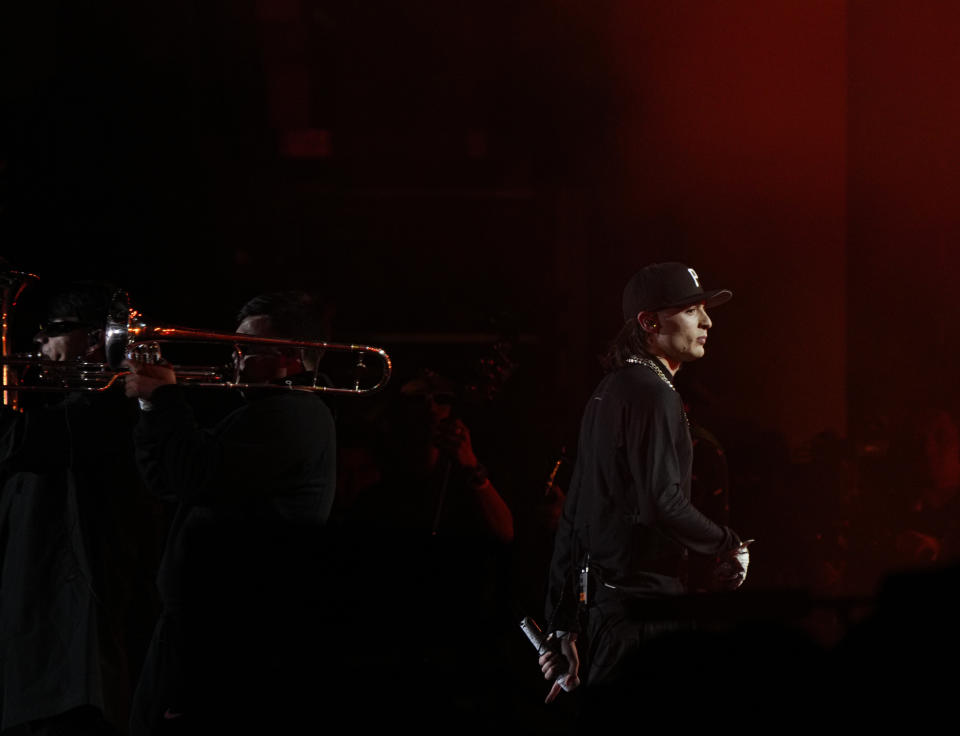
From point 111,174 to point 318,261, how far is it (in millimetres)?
1052

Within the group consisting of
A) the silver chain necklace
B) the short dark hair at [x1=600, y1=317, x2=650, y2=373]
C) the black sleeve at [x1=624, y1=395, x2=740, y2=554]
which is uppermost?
the short dark hair at [x1=600, y1=317, x2=650, y2=373]

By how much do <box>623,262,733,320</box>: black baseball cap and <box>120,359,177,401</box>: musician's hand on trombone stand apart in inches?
51.8

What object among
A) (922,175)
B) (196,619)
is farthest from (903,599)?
(922,175)

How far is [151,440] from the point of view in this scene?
342cm

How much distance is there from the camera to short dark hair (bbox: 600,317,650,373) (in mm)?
3582

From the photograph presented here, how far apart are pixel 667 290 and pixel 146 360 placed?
4.88 ft

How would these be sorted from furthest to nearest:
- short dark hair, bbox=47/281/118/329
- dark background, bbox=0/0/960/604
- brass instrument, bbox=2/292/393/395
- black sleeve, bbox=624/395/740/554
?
dark background, bbox=0/0/960/604 < short dark hair, bbox=47/281/118/329 < brass instrument, bbox=2/292/393/395 < black sleeve, bbox=624/395/740/554

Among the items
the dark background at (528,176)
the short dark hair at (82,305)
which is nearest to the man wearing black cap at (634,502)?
the short dark hair at (82,305)

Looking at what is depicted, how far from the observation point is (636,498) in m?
3.41

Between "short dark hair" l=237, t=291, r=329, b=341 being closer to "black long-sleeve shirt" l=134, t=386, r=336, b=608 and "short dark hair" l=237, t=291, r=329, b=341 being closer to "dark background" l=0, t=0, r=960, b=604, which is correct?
"black long-sleeve shirt" l=134, t=386, r=336, b=608

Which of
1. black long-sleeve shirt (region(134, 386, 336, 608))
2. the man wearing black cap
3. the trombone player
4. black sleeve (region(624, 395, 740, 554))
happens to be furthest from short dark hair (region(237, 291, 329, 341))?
black sleeve (region(624, 395, 740, 554))

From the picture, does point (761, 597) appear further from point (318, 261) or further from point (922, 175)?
point (318, 261)

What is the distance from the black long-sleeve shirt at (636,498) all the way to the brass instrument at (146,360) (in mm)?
849

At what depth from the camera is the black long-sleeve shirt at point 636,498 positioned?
131 inches
